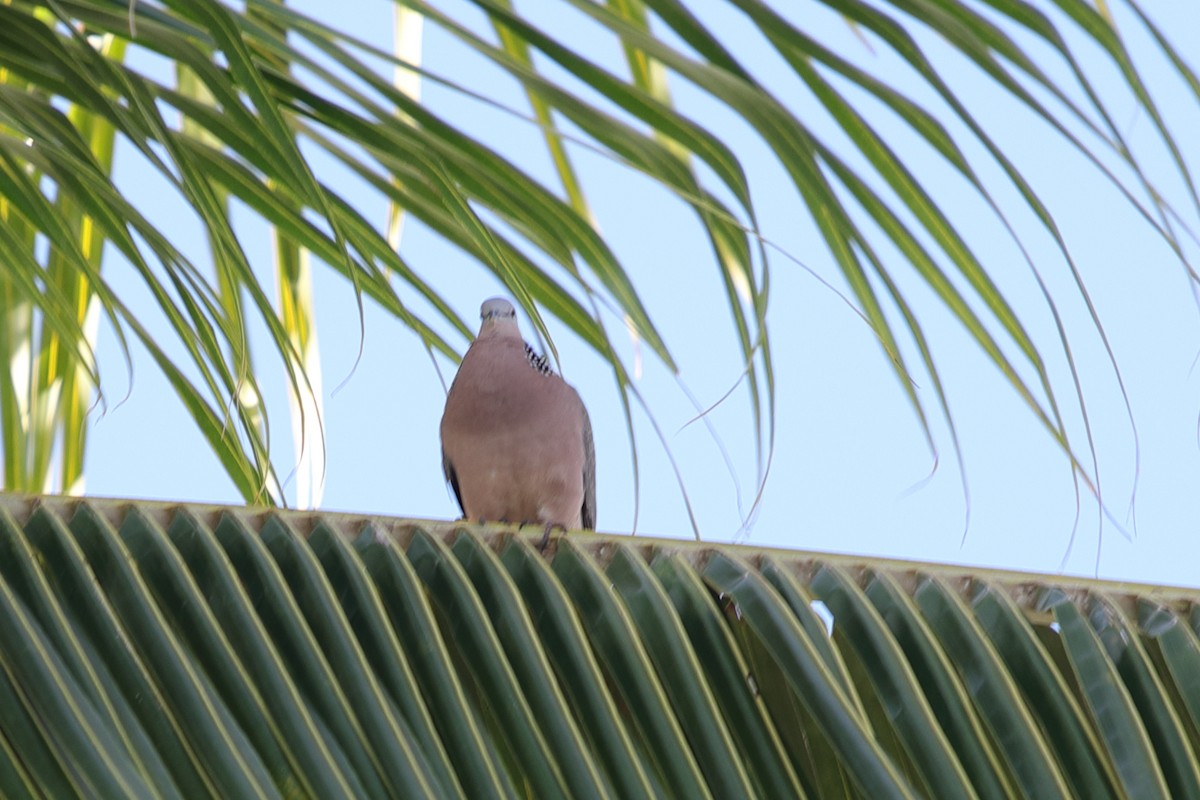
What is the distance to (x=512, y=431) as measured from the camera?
2.91 metres

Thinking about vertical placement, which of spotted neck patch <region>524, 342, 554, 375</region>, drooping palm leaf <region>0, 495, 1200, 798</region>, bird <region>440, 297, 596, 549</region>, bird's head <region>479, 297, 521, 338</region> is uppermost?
bird's head <region>479, 297, 521, 338</region>

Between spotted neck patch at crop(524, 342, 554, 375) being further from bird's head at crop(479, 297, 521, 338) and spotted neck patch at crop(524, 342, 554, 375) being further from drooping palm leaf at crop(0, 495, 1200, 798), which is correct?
drooping palm leaf at crop(0, 495, 1200, 798)

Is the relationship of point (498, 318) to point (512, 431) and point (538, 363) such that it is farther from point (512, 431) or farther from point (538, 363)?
point (512, 431)

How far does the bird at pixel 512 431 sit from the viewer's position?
2906 mm

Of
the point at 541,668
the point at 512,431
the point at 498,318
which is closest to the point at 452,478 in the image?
the point at 498,318

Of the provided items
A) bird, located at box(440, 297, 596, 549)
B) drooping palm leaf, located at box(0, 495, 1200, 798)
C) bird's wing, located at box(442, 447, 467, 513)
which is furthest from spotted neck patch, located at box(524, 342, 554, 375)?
drooping palm leaf, located at box(0, 495, 1200, 798)

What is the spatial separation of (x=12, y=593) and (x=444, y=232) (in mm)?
986

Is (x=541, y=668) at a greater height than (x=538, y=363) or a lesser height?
lesser

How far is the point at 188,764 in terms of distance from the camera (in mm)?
1374

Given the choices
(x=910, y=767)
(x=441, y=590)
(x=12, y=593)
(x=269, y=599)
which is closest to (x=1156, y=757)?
(x=910, y=767)

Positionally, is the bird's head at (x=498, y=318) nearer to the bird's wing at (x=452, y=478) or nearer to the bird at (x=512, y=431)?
the bird at (x=512, y=431)

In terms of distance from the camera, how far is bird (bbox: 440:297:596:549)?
2.91m

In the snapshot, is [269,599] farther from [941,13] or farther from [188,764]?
[941,13]

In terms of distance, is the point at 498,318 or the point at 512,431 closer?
the point at 512,431
